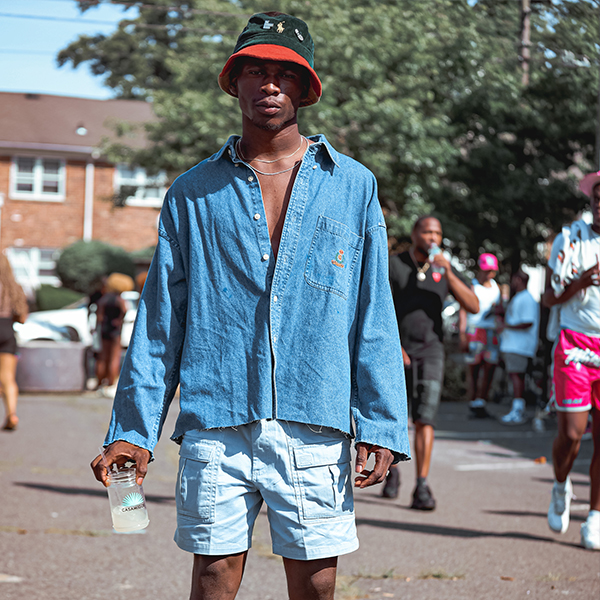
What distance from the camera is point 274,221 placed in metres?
2.81

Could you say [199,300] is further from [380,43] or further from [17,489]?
[380,43]

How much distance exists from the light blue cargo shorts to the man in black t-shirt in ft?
13.5

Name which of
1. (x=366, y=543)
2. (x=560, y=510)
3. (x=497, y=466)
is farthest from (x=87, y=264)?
(x=560, y=510)

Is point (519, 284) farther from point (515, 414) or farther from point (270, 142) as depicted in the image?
point (270, 142)

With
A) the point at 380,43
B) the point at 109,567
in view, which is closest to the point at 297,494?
the point at 109,567

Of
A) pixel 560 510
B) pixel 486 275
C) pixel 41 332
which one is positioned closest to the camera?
pixel 560 510

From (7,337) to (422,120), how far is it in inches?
420

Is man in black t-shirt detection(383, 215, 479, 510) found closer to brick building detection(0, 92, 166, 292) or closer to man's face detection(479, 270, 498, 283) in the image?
man's face detection(479, 270, 498, 283)

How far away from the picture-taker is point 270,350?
106 inches

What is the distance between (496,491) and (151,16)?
3403 centimetres

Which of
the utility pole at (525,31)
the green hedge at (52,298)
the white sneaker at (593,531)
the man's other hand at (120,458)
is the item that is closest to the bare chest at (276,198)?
the man's other hand at (120,458)

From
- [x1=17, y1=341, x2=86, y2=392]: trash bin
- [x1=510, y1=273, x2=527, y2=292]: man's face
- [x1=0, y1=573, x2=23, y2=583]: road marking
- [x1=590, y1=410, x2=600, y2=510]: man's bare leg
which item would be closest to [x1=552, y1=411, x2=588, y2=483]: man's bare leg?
[x1=590, y1=410, x2=600, y2=510]: man's bare leg

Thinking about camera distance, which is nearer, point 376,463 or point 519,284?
point 376,463

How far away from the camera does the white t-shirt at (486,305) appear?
42.5ft
